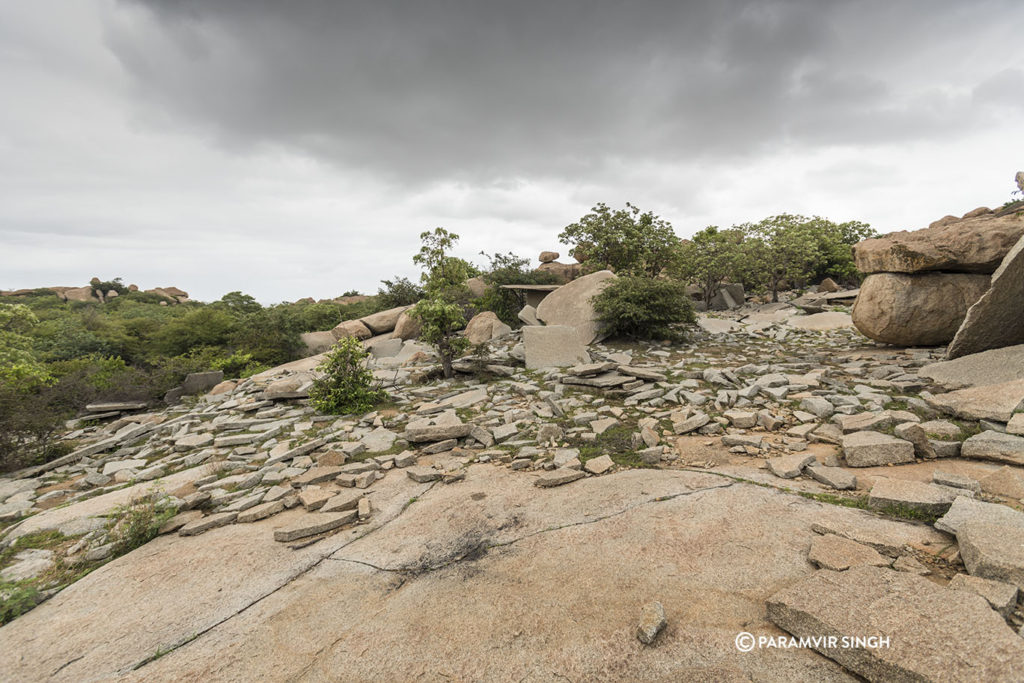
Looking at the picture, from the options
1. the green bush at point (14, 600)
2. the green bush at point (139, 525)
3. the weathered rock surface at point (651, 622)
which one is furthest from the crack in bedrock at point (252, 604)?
the weathered rock surface at point (651, 622)

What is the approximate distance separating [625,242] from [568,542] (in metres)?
17.2

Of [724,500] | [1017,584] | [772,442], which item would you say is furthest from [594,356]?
[1017,584]

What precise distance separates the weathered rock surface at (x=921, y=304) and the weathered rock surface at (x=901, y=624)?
26.7 ft

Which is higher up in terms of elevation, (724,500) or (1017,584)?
(1017,584)

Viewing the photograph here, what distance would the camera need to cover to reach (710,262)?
16562 millimetres

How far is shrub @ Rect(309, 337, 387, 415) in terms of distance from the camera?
734cm

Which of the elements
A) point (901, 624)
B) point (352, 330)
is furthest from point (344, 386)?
point (352, 330)

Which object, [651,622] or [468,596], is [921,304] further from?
[468,596]

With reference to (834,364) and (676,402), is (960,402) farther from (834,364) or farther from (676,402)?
(834,364)

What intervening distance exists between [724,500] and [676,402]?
3244mm

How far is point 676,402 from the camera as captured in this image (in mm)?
6098
